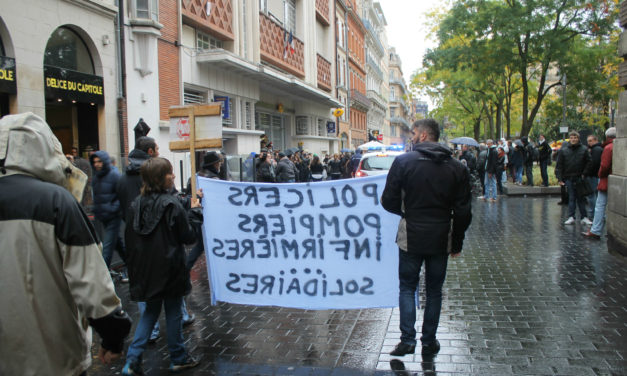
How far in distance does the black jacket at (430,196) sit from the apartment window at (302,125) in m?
25.8

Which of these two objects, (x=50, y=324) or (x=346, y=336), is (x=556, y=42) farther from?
(x=50, y=324)

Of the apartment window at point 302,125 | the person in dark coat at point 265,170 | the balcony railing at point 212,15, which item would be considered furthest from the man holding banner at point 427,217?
the apartment window at point 302,125

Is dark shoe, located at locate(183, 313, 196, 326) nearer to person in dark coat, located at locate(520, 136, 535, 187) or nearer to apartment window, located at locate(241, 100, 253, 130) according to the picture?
apartment window, located at locate(241, 100, 253, 130)

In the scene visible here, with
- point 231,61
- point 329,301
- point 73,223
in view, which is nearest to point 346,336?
point 329,301

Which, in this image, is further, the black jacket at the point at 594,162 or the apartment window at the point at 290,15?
the apartment window at the point at 290,15

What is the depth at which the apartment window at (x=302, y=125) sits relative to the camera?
97.7 feet

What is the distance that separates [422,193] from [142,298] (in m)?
2.29

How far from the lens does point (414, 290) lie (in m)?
4.30

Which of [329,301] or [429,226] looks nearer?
[429,226]

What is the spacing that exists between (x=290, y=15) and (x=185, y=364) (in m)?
25.1

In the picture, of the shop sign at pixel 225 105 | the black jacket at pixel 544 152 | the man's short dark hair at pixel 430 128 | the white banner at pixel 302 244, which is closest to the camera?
the man's short dark hair at pixel 430 128

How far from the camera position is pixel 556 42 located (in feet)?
70.5

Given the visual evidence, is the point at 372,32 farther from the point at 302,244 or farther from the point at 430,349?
the point at 430,349

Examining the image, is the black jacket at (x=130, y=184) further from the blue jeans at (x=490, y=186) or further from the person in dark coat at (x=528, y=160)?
the person in dark coat at (x=528, y=160)
